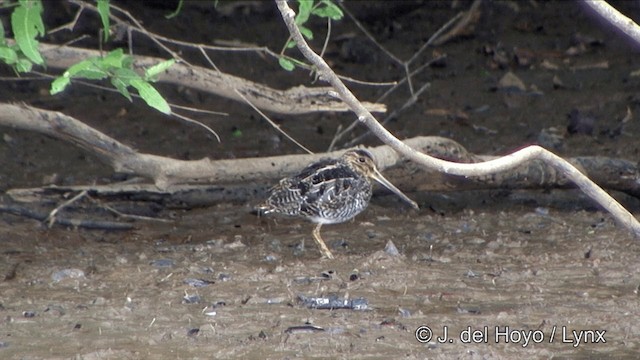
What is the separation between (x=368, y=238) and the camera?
7926 millimetres

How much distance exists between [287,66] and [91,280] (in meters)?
1.67

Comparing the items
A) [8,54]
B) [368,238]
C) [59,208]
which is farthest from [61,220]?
[8,54]

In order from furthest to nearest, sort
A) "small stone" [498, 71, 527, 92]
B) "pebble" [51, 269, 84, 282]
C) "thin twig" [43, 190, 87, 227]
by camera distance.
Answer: "small stone" [498, 71, 527, 92]
"thin twig" [43, 190, 87, 227]
"pebble" [51, 269, 84, 282]

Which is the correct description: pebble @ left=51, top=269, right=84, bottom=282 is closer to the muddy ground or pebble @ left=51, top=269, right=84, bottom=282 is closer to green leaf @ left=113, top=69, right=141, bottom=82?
the muddy ground

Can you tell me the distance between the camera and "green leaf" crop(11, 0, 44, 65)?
5.50 meters

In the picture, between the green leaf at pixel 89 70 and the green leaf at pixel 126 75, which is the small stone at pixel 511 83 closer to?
the green leaf at pixel 126 75

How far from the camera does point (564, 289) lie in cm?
657

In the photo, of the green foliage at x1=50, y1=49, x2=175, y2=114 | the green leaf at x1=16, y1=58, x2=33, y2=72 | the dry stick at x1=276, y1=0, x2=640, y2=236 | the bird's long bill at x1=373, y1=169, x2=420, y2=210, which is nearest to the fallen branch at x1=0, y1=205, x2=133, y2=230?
the bird's long bill at x1=373, y1=169, x2=420, y2=210

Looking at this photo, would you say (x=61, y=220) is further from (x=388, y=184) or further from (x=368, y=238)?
(x=388, y=184)

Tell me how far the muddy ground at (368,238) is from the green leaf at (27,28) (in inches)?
55.5

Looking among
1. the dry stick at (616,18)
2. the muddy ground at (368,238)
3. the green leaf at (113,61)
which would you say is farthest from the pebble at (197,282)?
the dry stick at (616,18)

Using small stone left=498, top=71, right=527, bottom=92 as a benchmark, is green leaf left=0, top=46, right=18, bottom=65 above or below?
below

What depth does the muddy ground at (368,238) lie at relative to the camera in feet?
19.3

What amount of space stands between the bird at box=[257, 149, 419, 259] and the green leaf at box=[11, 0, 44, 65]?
239 cm
